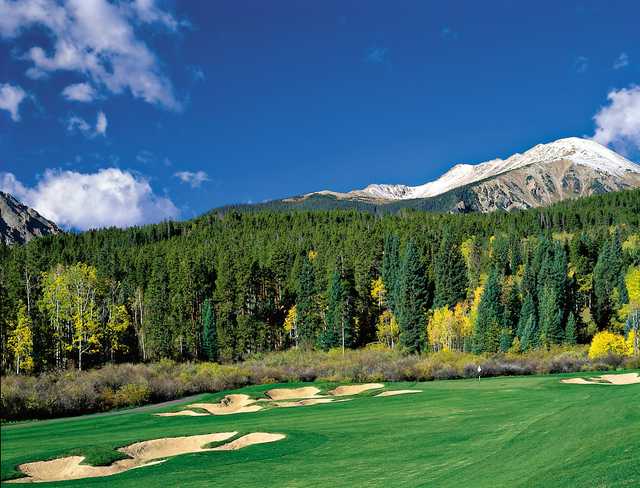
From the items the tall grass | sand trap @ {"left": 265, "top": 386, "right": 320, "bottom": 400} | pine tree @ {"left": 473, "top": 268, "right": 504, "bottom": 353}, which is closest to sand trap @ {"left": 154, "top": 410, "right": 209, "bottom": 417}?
the tall grass

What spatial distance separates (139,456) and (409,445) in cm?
1162

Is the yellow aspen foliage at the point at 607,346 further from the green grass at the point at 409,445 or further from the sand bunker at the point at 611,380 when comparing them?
the green grass at the point at 409,445

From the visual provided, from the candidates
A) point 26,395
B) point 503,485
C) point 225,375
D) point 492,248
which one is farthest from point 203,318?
point 503,485

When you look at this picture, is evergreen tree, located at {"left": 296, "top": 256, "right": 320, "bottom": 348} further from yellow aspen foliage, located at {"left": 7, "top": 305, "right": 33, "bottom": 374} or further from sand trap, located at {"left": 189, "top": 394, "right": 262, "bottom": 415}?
sand trap, located at {"left": 189, "top": 394, "right": 262, "bottom": 415}

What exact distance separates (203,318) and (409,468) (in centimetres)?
7230

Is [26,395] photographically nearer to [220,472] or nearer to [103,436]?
[103,436]

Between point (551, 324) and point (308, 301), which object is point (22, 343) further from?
point (551, 324)

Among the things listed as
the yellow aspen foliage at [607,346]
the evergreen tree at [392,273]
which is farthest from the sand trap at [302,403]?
the evergreen tree at [392,273]

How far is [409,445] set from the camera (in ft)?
63.6

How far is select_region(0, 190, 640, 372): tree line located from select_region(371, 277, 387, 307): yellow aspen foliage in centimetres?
21

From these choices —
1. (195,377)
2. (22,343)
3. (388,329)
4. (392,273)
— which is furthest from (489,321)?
(22,343)

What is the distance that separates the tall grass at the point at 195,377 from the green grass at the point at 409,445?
789 cm

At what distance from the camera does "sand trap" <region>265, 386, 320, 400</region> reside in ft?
156

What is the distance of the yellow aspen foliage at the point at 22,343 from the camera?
57.9 m
